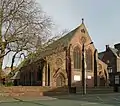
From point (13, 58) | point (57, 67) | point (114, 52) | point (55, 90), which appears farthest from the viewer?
point (114, 52)

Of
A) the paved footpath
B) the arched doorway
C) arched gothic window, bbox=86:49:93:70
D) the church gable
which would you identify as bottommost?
the paved footpath

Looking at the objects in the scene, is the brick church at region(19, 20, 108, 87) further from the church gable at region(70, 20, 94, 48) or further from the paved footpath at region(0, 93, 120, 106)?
the paved footpath at region(0, 93, 120, 106)

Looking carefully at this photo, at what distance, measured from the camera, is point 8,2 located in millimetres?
32812

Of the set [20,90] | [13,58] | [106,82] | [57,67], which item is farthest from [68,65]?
[13,58]

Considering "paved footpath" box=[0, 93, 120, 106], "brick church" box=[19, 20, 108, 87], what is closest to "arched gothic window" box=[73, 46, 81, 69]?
"brick church" box=[19, 20, 108, 87]

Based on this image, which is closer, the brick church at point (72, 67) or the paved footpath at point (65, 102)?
the paved footpath at point (65, 102)

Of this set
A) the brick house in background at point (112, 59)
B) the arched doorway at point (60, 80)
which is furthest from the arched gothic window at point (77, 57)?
the brick house in background at point (112, 59)

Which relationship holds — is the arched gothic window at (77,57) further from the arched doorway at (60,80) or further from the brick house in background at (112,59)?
the brick house in background at (112,59)

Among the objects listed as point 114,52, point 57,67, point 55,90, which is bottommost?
point 55,90

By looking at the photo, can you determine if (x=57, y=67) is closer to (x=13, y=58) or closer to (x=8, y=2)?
(x=13, y=58)

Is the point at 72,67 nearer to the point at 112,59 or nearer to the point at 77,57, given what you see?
the point at 77,57

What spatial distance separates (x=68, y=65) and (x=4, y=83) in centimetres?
1803

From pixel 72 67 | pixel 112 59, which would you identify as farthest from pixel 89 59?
pixel 112 59

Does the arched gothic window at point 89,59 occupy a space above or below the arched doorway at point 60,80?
above
